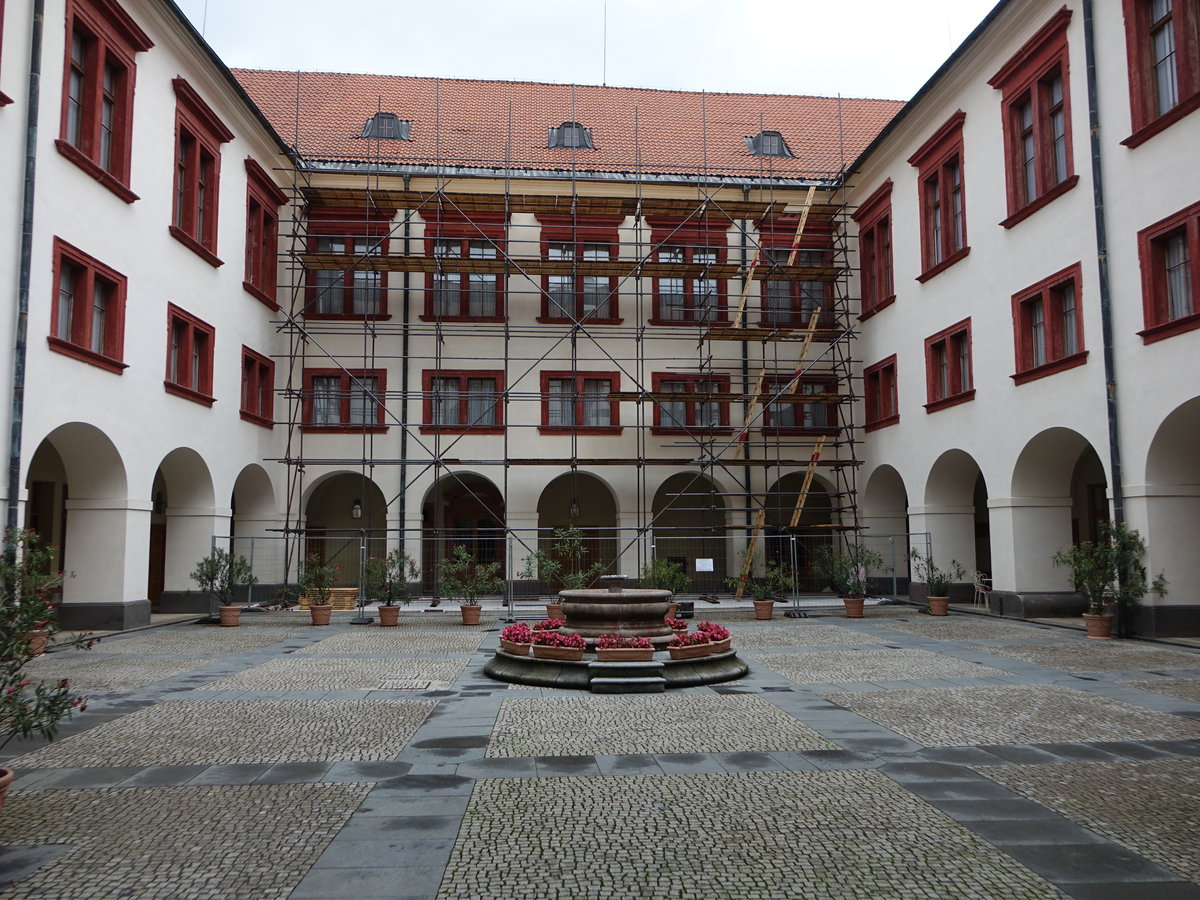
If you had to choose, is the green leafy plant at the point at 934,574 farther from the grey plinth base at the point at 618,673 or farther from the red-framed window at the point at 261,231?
the red-framed window at the point at 261,231

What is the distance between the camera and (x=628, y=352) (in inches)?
990

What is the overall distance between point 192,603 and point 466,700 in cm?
1239

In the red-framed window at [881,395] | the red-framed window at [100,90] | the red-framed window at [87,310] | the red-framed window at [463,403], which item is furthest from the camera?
the red-framed window at [463,403]

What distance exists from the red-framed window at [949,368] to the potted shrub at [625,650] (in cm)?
1153

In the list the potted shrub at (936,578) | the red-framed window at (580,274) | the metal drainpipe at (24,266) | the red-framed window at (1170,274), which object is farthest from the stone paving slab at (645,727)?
the red-framed window at (580,274)

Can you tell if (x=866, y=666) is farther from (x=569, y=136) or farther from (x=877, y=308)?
(x=569, y=136)

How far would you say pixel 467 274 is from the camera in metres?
24.8

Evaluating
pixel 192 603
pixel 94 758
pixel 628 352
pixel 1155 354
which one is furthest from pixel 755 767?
pixel 628 352

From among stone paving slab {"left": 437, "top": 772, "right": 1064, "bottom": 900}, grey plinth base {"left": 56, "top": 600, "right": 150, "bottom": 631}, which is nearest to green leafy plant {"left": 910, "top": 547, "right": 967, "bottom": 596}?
stone paving slab {"left": 437, "top": 772, "right": 1064, "bottom": 900}

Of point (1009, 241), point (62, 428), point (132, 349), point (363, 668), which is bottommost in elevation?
point (363, 668)

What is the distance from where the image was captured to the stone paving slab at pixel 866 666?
1113 centimetres

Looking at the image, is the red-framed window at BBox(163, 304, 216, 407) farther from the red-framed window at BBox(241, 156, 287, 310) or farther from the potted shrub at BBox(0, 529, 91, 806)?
the potted shrub at BBox(0, 529, 91, 806)

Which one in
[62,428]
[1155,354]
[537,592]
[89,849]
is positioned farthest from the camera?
[537,592]

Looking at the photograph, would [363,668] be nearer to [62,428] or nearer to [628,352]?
[62,428]
